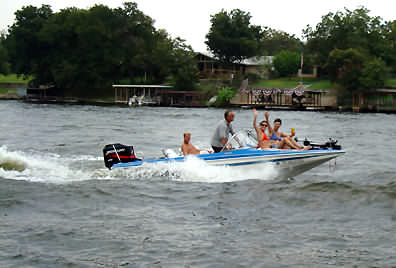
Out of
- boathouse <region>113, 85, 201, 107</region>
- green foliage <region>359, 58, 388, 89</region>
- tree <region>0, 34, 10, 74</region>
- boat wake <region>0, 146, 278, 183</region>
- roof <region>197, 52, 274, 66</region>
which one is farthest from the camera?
tree <region>0, 34, 10, 74</region>

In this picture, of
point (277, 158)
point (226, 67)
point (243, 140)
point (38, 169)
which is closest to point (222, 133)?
point (243, 140)

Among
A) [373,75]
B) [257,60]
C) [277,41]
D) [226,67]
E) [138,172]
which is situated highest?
[277,41]

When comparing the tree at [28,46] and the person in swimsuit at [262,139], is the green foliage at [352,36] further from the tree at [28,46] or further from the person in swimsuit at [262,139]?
the person in swimsuit at [262,139]

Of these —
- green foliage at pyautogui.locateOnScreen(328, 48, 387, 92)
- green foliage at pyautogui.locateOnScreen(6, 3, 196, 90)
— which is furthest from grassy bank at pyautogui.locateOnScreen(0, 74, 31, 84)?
green foliage at pyautogui.locateOnScreen(328, 48, 387, 92)

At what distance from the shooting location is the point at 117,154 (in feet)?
59.4

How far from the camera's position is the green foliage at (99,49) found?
90.8 metres

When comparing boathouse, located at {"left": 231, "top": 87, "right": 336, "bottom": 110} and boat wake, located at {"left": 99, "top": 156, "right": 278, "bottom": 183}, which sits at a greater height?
boathouse, located at {"left": 231, "top": 87, "right": 336, "bottom": 110}

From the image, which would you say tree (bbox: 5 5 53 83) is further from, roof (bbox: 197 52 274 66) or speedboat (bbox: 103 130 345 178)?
speedboat (bbox: 103 130 345 178)

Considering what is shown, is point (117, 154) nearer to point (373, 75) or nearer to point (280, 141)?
point (280, 141)

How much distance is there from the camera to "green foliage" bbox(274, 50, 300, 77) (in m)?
95.7

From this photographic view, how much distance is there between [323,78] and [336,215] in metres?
83.1

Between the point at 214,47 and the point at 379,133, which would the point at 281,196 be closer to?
the point at 379,133

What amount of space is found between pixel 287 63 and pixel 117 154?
→ 80481 millimetres

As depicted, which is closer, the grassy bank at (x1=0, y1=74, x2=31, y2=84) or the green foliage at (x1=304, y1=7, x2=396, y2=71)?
the green foliage at (x1=304, y1=7, x2=396, y2=71)
